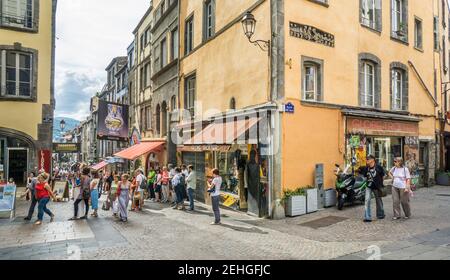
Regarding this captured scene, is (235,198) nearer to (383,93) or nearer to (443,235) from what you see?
(443,235)

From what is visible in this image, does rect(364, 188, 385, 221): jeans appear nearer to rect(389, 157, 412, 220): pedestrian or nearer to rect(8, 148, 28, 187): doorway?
rect(389, 157, 412, 220): pedestrian

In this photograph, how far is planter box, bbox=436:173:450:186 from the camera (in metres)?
17.1

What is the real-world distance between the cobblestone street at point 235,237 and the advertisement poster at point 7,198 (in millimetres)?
472

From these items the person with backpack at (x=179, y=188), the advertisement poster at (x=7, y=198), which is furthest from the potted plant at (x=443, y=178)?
the advertisement poster at (x=7, y=198)

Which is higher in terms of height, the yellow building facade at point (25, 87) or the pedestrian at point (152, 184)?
the yellow building facade at point (25, 87)

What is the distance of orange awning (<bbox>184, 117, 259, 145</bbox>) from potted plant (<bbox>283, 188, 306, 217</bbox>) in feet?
7.03

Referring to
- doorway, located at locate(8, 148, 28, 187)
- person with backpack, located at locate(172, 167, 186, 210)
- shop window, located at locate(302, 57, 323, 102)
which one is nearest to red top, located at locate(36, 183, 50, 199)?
person with backpack, located at locate(172, 167, 186, 210)

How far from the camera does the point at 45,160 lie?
18234 mm

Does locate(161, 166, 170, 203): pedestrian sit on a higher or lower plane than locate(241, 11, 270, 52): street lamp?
lower

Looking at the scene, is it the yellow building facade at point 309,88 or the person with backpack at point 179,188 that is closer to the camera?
the yellow building facade at point 309,88

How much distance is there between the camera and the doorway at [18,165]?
1775 centimetres

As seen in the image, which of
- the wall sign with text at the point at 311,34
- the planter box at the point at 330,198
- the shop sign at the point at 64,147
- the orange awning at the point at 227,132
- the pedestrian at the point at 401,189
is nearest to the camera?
the pedestrian at the point at 401,189

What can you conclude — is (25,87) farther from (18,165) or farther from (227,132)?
(227,132)

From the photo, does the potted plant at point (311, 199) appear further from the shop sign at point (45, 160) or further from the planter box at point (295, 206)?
the shop sign at point (45, 160)
